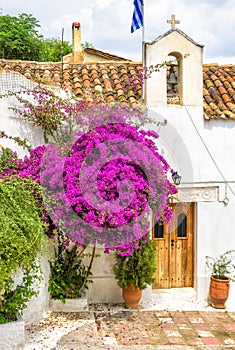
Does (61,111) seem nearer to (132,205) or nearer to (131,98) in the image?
(131,98)

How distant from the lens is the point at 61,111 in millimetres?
9945

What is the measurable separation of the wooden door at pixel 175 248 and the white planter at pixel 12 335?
439 cm

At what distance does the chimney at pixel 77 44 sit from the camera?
17766mm

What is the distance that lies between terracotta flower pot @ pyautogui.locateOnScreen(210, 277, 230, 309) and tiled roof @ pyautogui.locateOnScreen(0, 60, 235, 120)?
12.3ft

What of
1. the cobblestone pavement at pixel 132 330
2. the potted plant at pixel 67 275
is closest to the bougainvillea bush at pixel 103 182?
the potted plant at pixel 67 275

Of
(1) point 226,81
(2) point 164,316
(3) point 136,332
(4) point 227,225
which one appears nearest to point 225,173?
(4) point 227,225

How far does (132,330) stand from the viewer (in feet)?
29.5

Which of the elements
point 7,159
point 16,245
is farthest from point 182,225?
point 16,245

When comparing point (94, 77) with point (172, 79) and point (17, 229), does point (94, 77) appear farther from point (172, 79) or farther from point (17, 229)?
point (17, 229)

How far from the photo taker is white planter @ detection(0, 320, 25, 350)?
7.51 meters

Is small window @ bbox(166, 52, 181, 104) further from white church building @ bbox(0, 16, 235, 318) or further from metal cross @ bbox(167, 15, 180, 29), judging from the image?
metal cross @ bbox(167, 15, 180, 29)

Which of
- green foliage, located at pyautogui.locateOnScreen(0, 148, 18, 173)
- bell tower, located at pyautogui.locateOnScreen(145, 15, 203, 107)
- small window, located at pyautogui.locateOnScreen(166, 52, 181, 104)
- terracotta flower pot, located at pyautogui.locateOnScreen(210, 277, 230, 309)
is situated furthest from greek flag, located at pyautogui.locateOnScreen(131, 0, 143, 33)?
terracotta flower pot, located at pyautogui.locateOnScreen(210, 277, 230, 309)

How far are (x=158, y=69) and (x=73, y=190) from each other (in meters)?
4.12

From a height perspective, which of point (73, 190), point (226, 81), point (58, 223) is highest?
point (226, 81)
